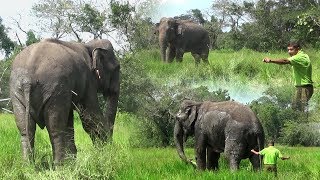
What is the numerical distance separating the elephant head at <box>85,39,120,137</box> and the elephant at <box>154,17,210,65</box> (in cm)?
1228

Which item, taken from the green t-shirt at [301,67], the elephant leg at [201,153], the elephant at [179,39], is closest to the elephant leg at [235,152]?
the elephant leg at [201,153]

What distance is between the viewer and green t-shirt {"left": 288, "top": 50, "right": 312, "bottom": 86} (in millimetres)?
9891

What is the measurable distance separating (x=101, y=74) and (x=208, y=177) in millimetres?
2787

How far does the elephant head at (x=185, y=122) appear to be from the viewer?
988cm

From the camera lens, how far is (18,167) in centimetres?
843

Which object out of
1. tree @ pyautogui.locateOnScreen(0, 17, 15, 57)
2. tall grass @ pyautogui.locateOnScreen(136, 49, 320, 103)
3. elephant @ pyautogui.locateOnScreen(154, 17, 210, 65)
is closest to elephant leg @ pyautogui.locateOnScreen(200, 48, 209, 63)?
elephant @ pyautogui.locateOnScreen(154, 17, 210, 65)

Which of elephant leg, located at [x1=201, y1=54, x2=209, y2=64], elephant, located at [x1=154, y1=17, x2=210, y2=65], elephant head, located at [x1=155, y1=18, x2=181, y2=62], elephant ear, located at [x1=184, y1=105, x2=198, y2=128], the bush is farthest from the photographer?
elephant leg, located at [x1=201, y1=54, x2=209, y2=64]

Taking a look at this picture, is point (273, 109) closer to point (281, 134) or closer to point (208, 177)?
point (281, 134)

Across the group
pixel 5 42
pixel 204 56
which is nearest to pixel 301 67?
pixel 204 56

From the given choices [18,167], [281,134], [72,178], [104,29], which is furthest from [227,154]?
[104,29]

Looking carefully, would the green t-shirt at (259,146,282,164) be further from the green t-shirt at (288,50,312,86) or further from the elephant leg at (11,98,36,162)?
the elephant leg at (11,98,36,162)

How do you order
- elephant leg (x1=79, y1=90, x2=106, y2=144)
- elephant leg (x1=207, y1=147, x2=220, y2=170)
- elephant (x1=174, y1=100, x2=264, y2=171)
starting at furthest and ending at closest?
elephant leg (x1=207, y1=147, x2=220, y2=170)
elephant leg (x1=79, y1=90, x2=106, y2=144)
elephant (x1=174, y1=100, x2=264, y2=171)

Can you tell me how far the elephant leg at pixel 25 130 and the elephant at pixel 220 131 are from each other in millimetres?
2431

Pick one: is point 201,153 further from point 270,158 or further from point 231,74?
point 231,74
